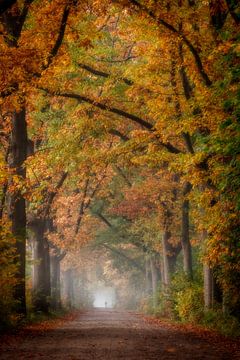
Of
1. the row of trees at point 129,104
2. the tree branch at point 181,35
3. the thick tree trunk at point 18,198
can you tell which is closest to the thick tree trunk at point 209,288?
the row of trees at point 129,104

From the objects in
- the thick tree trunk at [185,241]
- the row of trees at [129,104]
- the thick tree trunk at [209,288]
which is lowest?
the thick tree trunk at [209,288]

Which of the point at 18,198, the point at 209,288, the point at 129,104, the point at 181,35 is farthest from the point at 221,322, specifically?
the point at 129,104

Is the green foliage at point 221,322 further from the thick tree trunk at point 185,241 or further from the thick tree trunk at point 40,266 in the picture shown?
the thick tree trunk at point 40,266

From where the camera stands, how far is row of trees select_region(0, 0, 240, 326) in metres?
12.8

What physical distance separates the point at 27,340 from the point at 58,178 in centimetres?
1638

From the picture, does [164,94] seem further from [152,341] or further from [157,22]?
[152,341]

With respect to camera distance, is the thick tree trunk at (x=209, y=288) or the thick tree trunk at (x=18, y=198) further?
the thick tree trunk at (x=209, y=288)

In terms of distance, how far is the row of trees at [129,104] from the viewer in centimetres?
1278

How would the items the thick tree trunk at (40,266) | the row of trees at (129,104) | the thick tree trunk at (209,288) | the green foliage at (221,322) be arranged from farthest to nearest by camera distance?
the thick tree trunk at (40,266) → the thick tree trunk at (209,288) → the green foliage at (221,322) → the row of trees at (129,104)

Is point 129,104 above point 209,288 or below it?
above

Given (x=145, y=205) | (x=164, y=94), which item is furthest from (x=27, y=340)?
(x=145, y=205)

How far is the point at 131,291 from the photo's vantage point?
62.6 m

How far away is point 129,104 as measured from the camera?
65.0ft

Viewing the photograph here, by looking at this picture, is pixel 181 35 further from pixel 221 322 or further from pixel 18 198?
pixel 221 322
